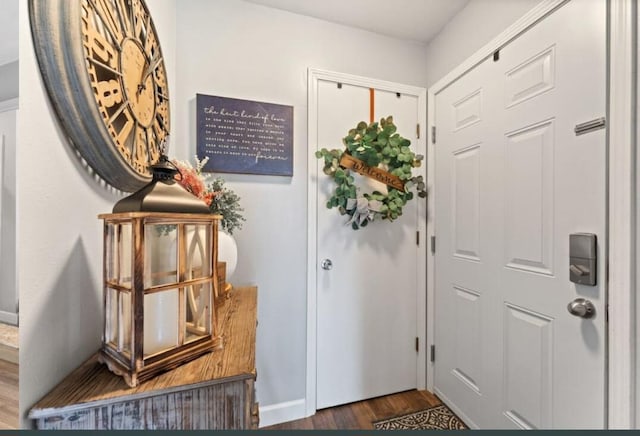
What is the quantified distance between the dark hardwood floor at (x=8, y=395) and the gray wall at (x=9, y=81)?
0.46 meters

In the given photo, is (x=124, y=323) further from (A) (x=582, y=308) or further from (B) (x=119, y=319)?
(A) (x=582, y=308)

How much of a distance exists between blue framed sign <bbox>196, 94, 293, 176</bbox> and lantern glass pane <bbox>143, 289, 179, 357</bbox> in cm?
100

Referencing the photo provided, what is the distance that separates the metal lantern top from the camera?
0.55 meters

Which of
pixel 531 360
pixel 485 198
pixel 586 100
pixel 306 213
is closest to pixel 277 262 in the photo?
pixel 306 213

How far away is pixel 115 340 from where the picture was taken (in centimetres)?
60

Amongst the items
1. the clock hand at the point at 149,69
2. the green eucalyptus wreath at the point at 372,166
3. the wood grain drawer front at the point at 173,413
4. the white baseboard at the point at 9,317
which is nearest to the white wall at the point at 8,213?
the white baseboard at the point at 9,317

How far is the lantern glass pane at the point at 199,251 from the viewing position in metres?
0.67

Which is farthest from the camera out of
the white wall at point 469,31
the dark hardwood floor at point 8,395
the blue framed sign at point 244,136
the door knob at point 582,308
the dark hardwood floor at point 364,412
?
the dark hardwood floor at point 364,412

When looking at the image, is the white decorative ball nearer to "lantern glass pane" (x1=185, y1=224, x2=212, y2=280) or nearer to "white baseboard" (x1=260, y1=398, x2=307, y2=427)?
"lantern glass pane" (x1=185, y1=224, x2=212, y2=280)

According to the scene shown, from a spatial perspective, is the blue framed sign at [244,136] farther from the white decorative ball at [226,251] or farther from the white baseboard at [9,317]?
the white baseboard at [9,317]

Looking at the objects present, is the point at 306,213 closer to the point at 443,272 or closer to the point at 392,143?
the point at 392,143

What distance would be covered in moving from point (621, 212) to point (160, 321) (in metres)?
1.39

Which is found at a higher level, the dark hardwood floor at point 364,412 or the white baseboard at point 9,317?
the white baseboard at point 9,317

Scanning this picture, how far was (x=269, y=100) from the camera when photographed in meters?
1.58
